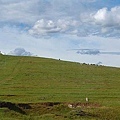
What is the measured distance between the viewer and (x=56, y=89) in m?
55.1

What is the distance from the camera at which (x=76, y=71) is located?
76.8m

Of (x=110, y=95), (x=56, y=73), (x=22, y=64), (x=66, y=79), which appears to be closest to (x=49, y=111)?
(x=110, y=95)

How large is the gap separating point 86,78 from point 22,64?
1938 cm

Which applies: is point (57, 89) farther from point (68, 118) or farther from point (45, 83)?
point (68, 118)

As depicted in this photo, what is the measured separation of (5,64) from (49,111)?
50992 mm

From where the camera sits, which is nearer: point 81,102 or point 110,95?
point 81,102

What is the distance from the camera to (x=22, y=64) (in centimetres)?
8225

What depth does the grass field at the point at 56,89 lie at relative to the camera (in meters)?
31.5

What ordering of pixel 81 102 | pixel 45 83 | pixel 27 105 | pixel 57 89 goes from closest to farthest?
pixel 27 105 < pixel 81 102 < pixel 57 89 < pixel 45 83

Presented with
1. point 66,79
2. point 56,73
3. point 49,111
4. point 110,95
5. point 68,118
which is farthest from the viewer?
point 56,73

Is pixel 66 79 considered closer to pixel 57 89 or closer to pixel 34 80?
pixel 34 80

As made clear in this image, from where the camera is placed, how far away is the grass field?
31484 millimetres

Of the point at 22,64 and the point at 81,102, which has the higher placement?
the point at 22,64

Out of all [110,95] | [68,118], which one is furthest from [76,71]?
[68,118]
